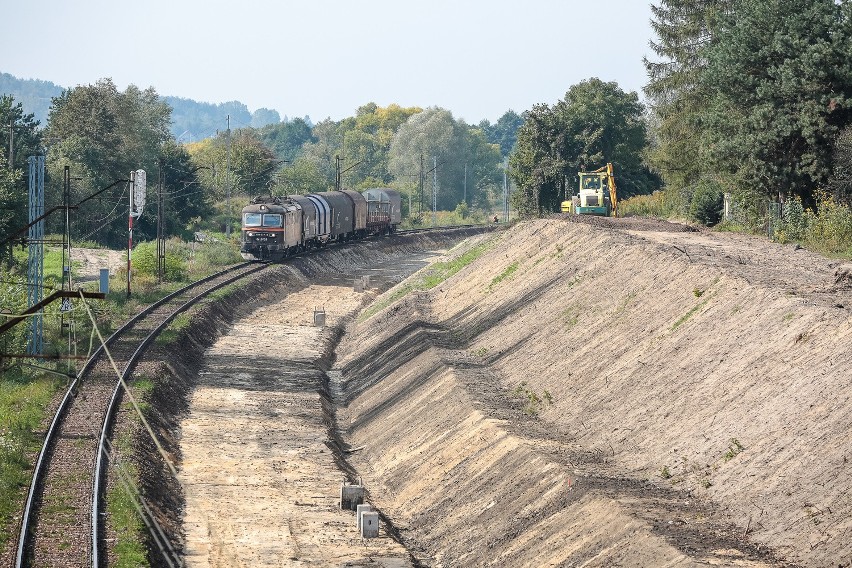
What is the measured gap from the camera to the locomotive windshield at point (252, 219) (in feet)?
224

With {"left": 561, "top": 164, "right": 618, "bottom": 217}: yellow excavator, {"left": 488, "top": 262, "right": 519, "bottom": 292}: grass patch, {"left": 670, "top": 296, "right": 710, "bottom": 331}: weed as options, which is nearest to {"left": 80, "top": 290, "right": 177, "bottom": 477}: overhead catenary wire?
{"left": 670, "top": 296, "right": 710, "bottom": 331}: weed

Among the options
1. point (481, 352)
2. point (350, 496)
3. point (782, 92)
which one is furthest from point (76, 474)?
point (782, 92)

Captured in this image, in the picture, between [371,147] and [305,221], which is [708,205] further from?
[371,147]

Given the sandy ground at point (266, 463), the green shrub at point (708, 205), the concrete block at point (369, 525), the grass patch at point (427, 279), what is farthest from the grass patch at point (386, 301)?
the concrete block at point (369, 525)

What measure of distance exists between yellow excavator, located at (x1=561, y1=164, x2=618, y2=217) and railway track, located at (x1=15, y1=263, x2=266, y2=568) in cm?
2896

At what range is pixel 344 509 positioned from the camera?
2461 centimetres

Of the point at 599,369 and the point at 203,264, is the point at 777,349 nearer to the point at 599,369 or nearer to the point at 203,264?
the point at 599,369

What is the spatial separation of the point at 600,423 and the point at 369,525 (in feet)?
18.3

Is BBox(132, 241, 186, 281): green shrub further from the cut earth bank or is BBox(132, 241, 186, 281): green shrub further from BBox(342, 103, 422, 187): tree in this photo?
BBox(342, 103, 422, 187): tree

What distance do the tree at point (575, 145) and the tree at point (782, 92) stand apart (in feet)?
101

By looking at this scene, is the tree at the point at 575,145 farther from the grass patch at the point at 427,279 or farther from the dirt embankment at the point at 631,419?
the dirt embankment at the point at 631,419

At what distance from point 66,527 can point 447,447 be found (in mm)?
8695

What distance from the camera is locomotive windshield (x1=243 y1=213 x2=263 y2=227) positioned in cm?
6838

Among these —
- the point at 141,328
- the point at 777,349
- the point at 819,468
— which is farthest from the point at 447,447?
the point at 141,328
